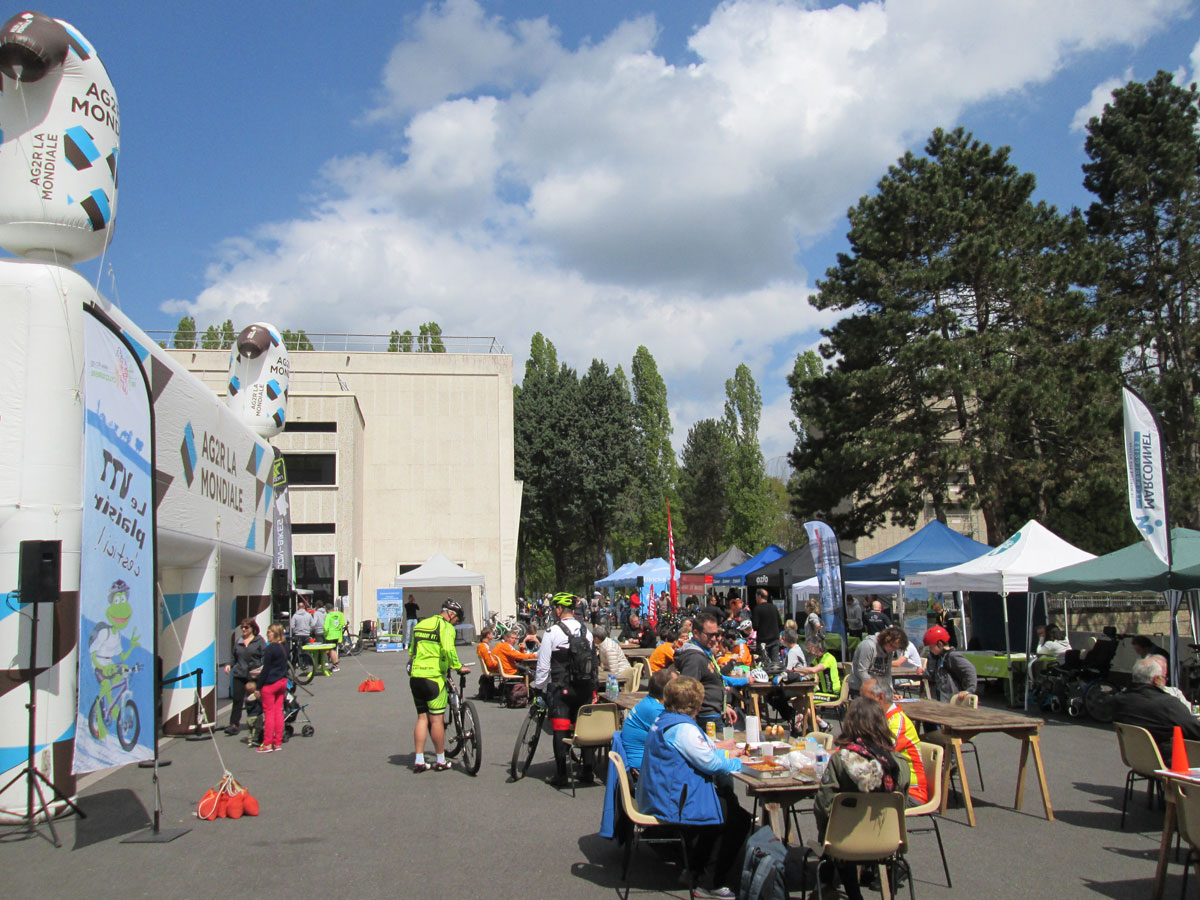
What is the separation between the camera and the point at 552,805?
24.7 feet

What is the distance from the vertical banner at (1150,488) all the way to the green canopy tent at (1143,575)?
0.27 m

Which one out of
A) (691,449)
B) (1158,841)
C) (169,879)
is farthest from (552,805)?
(691,449)

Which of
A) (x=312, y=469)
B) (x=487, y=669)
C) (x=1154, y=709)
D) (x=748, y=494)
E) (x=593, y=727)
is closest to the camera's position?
(x=1154, y=709)

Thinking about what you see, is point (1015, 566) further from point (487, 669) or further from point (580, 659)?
point (580, 659)

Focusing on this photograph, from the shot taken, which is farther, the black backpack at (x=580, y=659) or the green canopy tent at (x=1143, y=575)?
the green canopy tent at (x=1143, y=575)

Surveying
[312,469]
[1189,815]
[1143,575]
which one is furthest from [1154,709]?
[312,469]

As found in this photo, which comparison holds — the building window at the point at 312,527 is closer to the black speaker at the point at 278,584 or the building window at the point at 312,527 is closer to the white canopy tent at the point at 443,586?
the white canopy tent at the point at 443,586

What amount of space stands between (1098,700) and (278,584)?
13.9 metres

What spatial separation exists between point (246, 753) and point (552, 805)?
4713 mm

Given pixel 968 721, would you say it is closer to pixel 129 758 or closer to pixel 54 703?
pixel 129 758

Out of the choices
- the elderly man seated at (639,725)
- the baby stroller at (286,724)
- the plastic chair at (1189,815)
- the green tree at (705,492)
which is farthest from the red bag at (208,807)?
the green tree at (705,492)

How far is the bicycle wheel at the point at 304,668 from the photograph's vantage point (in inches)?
741

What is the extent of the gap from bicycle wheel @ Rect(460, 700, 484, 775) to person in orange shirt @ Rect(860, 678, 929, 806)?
425cm

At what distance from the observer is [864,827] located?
14.9 feet
